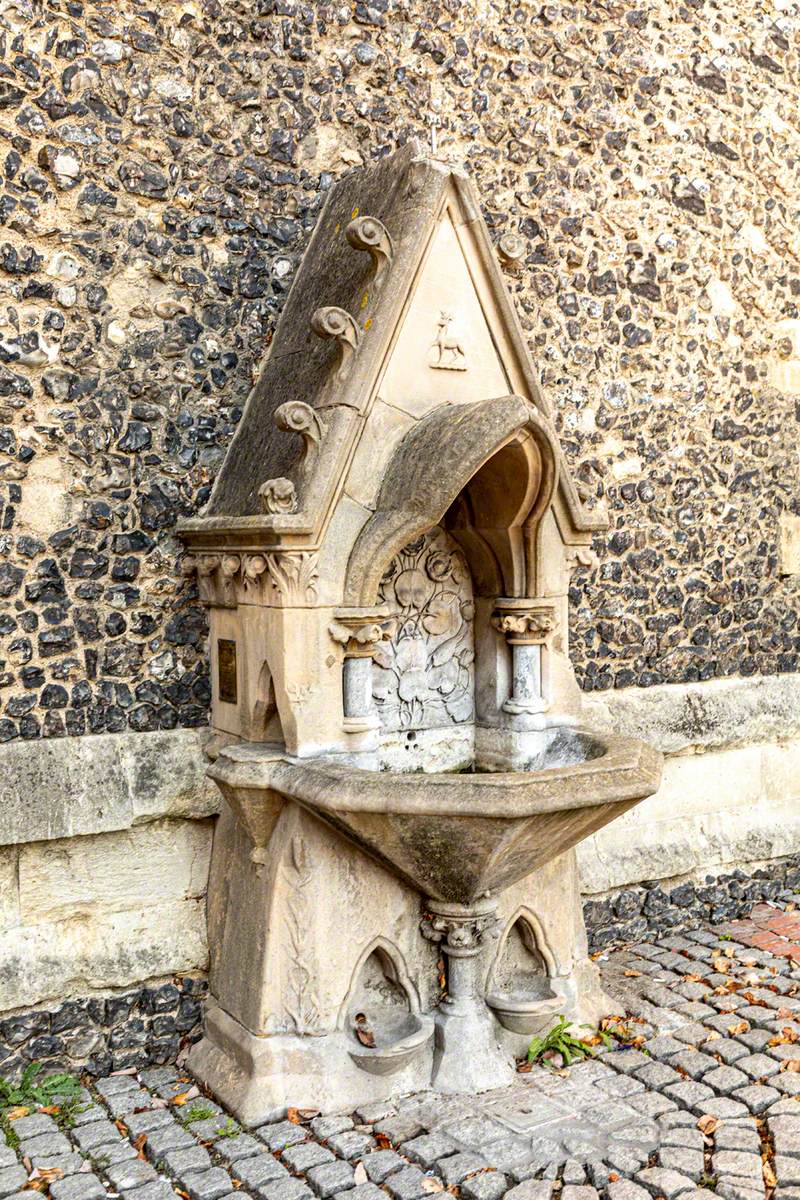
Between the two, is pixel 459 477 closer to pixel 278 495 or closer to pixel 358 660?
pixel 278 495

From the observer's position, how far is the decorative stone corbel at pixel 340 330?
13.1ft

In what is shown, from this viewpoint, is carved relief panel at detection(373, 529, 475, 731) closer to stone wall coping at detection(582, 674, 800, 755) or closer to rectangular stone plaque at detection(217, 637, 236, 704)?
rectangular stone plaque at detection(217, 637, 236, 704)

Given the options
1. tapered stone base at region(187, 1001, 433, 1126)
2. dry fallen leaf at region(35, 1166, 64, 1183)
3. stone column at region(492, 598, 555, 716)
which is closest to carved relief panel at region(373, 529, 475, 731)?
stone column at region(492, 598, 555, 716)

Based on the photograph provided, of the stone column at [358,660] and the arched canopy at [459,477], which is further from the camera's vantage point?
the stone column at [358,660]

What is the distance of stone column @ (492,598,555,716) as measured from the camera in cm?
456

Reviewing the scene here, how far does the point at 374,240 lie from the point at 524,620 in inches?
61.0

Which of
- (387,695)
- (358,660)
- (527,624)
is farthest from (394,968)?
(527,624)

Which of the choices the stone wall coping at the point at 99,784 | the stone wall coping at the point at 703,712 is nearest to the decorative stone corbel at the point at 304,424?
the stone wall coping at the point at 99,784

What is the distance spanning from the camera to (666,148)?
5910 mm

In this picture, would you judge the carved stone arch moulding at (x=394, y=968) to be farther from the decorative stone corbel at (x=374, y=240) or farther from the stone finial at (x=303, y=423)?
the decorative stone corbel at (x=374, y=240)

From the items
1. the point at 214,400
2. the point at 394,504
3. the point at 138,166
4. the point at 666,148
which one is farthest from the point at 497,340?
the point at 666,148

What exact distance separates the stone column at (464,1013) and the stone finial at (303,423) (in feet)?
5.61

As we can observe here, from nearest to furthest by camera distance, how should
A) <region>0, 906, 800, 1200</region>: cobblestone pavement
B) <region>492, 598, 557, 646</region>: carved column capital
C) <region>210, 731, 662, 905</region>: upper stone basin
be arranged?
<region>0, 906, 800, 1200</region>: cobblestone pavement
<region>210, 731, 662, 905</region>: upper stone basin
<region>492, 598, 557, 646</region>: carved column capital

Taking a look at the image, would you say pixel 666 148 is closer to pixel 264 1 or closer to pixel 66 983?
pixel 264 1
